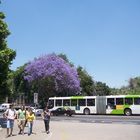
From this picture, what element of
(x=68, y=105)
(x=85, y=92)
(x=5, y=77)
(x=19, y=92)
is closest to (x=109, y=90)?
(x=85, y=92)

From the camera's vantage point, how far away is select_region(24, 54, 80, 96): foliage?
71562 mm

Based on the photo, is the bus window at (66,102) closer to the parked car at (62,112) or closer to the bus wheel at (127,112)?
the parked car at (62,112)

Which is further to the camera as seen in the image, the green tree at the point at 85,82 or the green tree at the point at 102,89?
the green tree at the point at 102,89

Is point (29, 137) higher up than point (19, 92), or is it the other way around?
point (19, 92)

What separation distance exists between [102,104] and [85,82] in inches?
1267

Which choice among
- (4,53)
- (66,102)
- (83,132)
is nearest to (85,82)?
(66,102)

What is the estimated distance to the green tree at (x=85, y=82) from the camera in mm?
91450

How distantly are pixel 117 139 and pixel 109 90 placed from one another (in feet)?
398

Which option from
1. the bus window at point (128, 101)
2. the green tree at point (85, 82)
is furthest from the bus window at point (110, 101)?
the green tree at point (85, 82)

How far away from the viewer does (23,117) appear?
25.0 meters

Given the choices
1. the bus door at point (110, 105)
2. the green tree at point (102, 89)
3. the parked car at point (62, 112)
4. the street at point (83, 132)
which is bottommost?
the street at point (83, 132)

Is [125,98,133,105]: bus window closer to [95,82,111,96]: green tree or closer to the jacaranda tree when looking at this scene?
the jacaranda tree

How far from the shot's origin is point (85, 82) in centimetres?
9219

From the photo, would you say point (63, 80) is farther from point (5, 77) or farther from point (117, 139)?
point (117, 139)
